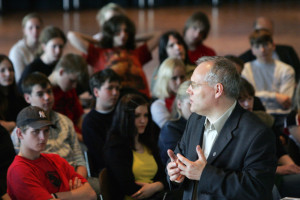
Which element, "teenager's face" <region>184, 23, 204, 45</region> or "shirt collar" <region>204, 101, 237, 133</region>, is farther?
"teenager's face" <region>184, 23, 204, 45</region>

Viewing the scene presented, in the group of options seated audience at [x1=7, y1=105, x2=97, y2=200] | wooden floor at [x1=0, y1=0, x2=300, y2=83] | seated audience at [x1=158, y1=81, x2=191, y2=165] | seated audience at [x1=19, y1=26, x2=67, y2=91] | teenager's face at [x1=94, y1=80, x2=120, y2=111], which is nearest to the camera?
seated audience at [x1=7, y1=105, x2=97, y2=200]

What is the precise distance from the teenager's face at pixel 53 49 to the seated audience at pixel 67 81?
0.56m

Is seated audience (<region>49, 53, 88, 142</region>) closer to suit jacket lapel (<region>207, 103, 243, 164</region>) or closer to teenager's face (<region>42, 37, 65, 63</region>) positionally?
teenager's face (<region>42, 37, 65, 63</region>)

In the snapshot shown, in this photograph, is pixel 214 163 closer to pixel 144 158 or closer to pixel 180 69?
pixel 144 158

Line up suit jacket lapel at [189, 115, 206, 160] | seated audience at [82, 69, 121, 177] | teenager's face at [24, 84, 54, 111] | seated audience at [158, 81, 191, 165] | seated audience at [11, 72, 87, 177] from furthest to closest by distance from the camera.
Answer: seated audience at [82, 69, 121, 177]
teenager's face at [24, 84, 54, 111]
seated audience at [11, 72, 87, 177]
seated audience at [158, 81, 191, 165]
suit jacket lapel at [189, 115, 206, 160]

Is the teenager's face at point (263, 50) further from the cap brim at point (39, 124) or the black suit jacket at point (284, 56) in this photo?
the cap brim at point (39, 124)

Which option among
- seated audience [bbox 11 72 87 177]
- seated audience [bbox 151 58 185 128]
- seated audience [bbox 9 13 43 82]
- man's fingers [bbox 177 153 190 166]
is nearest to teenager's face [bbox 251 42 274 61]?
seated audience [bbox 151 58 185 128]

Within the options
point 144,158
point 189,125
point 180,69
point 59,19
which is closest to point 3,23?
point 59,19

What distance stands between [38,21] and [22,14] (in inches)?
343

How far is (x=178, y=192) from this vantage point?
11.6 ft

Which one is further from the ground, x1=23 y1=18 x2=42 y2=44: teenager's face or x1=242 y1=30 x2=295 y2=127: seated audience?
x1=23 y1=18 x2=42 y2=44: teenager's face

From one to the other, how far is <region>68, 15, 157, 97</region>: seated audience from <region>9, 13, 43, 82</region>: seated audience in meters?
0.64

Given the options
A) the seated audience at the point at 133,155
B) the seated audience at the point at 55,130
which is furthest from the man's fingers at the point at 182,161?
the seated audience at the point at 55,130

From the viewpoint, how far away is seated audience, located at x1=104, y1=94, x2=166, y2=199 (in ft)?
11.4
